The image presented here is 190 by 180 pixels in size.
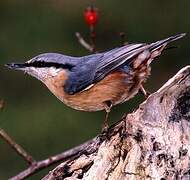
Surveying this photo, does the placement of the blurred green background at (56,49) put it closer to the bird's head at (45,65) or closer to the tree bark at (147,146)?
the bird's head at (45,65)

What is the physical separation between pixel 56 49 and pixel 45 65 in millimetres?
4358

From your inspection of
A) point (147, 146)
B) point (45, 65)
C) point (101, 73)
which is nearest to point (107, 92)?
point (101, 73)

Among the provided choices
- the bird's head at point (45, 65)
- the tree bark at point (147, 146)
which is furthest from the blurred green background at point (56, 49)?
the tree bark at point (147, 146)

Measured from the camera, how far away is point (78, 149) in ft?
14.0

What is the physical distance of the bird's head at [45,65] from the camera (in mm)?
4293

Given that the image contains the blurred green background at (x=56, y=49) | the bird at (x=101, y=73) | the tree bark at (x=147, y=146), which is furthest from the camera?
the blurred green background at (x=56, y=49)

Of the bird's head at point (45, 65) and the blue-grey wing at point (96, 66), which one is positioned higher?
the bird's head at point (45, 65)

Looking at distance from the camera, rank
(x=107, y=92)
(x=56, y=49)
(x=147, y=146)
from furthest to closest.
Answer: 1. (x=56, y=49)
2. (x=107, y=92)
3. (x=147, y=146)

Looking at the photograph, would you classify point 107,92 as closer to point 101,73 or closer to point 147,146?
point 101,73

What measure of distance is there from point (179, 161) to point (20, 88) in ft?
16.3

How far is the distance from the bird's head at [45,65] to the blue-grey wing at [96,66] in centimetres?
7

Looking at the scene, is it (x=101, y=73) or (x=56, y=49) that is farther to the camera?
(x=56, y=49)

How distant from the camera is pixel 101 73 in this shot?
4.29 meters

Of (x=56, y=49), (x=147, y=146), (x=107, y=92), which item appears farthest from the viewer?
(x=56, y=49)
